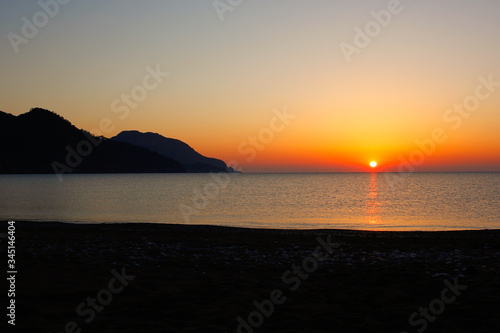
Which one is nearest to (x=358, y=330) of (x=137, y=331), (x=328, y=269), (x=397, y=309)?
(x=397, y=309)

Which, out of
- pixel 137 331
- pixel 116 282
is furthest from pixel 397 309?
pixel 116 282

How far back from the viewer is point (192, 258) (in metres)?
15.2

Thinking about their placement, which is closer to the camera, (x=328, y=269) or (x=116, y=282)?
(x=116, y=282)

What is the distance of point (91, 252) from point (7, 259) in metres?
2.91

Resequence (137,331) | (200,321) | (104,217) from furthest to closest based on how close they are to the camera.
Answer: (104,217)
(200,321)
(137,331)

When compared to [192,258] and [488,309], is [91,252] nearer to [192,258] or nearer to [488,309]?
[192,258]

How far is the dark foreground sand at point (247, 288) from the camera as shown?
8.12 meters

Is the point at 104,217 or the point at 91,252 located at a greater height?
the point at 104,217

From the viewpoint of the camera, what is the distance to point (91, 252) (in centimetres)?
1554

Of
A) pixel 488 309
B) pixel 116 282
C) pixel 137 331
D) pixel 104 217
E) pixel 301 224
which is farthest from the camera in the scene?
pixel 104 217

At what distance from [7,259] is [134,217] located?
106ft

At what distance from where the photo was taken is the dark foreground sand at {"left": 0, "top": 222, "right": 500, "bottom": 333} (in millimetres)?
8125

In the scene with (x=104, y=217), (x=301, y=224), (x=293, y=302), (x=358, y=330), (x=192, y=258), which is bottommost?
(x=358, y=330)

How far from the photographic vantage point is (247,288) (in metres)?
10.9
